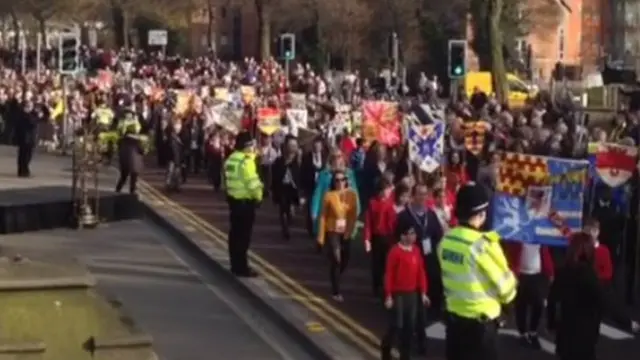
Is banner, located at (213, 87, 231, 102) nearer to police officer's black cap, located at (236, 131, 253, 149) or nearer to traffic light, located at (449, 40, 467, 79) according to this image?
traffic light, located at (449, 40, 467, 79)

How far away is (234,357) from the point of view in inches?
602

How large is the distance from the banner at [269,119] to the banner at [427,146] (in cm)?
1037

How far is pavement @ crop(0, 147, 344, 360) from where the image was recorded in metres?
15.7

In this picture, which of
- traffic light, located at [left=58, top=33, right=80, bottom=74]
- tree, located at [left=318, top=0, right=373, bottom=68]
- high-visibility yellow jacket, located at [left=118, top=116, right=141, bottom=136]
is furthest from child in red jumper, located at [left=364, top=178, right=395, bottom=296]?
tree, located at [left=318, top=0, right=373, bottom=68]

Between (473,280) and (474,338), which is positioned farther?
(474,338)

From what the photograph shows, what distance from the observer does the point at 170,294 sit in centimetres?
1927

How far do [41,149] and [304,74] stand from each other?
7.94 metres

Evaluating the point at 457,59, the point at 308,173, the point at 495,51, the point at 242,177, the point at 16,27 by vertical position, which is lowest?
the point at 308,173

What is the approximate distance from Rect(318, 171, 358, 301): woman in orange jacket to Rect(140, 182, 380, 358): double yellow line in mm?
504

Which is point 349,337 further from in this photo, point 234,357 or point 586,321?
point 586,321

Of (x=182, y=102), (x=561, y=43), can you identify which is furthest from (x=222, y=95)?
(x=561, y=43)

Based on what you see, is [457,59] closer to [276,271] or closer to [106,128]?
[276,271]

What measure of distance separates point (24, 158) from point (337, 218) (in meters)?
18.8

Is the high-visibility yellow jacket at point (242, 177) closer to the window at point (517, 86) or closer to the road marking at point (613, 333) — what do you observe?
the road marking at point (613, 333)
